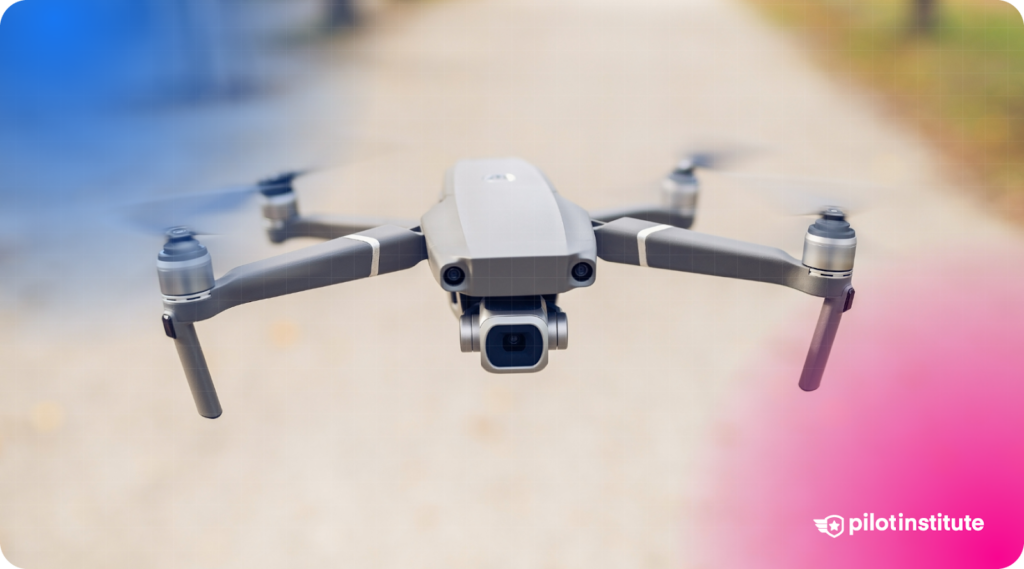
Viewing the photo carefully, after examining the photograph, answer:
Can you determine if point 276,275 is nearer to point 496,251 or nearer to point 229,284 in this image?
Answer: point 229,284

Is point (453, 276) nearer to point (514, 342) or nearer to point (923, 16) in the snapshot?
point (514, 342)

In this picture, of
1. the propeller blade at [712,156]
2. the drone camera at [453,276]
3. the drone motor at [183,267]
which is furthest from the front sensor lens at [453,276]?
the propeller blade at [712,156]

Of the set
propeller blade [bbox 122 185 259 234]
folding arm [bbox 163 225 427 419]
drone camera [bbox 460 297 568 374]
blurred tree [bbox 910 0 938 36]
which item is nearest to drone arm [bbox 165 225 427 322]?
folding arm [bbox 163 225 427 419]

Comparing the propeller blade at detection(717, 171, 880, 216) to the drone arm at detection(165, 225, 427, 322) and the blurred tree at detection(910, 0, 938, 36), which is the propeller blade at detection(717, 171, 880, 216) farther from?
the blurred tree at detection(910, 0, 938, 36)

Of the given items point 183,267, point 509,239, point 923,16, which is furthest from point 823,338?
point 923,16

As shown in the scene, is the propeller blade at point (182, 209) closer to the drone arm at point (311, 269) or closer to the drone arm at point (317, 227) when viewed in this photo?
the drone arm at point (311, 269)

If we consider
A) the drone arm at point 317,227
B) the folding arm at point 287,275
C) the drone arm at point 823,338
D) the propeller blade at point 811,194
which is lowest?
the drone arm at point 823,338
